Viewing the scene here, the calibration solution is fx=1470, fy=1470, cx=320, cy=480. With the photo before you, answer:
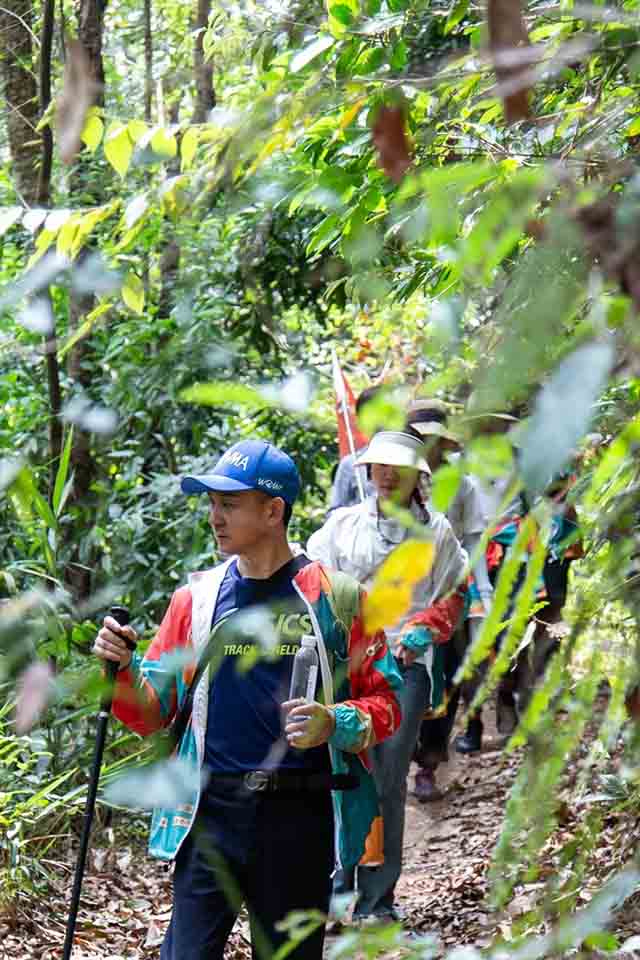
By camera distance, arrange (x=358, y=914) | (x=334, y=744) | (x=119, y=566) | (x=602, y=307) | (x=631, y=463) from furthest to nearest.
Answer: (x=119, y=566)
(x=358, y=914)
(x=334, y=744)
(x=631, y=463)
(x=602, y=307)

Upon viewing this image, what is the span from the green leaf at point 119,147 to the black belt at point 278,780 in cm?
212

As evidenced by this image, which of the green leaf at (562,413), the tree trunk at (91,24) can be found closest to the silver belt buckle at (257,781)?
the green leaf at (562,413)

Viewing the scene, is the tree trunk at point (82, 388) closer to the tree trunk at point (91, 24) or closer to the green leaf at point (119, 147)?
the tree trunk at point (91, 24)

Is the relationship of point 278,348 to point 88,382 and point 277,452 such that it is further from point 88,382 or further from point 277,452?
point 277,452

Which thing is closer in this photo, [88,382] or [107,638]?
[107,638]

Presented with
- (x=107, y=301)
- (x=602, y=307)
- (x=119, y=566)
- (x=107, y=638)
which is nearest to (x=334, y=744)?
(x=107, y=638)

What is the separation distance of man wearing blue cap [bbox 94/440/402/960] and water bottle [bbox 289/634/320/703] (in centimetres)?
4

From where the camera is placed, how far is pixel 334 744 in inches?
161

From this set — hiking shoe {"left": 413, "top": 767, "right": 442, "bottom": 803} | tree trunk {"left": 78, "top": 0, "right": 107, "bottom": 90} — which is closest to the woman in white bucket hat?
tree trunk {"left": 78, "top": 0, "right": 107, "bottom": 90}

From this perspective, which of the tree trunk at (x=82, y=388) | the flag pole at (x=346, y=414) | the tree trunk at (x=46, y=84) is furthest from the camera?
the flag pole at (x=346, y=414)

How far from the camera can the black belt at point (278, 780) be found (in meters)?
4.05

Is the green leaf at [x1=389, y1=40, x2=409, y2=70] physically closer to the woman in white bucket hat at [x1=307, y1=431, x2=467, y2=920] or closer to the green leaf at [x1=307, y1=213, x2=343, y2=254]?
the green leaf at [x1=307, y1=213, x2=343, y2=254]

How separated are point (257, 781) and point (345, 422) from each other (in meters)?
4.98

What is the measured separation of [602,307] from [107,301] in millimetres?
1045
